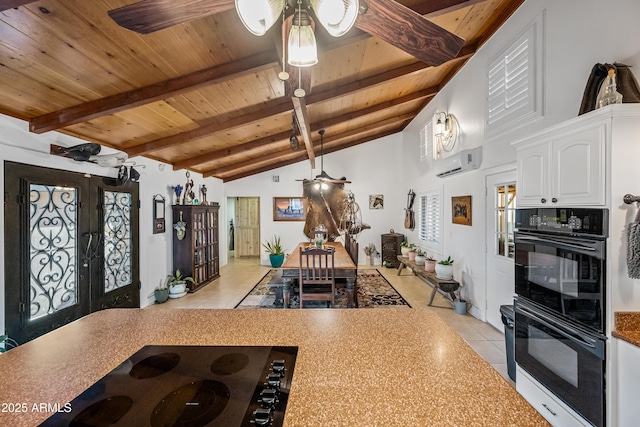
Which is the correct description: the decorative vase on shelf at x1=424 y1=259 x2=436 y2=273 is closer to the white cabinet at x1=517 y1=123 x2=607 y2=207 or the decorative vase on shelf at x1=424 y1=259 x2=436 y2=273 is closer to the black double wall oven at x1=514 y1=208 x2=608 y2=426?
the black double wall oven at x1=514 y1=208 x2=608 y2=426

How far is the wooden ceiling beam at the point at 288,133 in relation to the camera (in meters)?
4.60

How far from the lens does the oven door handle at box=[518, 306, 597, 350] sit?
4.57 ft

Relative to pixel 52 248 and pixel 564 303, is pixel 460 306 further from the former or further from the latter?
pixel 52 248

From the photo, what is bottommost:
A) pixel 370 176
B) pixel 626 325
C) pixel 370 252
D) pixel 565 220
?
pixel 370 252

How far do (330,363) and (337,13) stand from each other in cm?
120

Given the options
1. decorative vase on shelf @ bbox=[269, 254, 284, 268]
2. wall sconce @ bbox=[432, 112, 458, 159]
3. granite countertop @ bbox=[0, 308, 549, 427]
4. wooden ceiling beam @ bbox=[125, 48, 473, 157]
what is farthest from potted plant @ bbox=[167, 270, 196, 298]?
wall sconce @ bbox=[432, 112, 458, 159]

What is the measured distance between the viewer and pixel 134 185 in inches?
154

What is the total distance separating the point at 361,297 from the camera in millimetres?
4434

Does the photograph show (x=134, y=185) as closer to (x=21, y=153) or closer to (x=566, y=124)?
(x=21, y=153)

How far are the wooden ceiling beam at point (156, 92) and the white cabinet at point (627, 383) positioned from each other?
9.10 ft

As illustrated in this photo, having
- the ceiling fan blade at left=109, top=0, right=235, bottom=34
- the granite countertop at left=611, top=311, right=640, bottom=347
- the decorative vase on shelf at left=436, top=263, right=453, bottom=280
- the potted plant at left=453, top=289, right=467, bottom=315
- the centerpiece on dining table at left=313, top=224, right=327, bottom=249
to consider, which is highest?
the ceiling fan blade at left=109, top=0, right=235, bottom=34

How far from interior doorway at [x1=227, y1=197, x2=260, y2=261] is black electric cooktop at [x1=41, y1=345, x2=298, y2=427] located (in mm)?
7473

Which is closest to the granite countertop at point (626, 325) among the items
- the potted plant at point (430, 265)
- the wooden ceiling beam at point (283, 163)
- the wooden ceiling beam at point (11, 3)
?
the potted plant at point (430, 265)

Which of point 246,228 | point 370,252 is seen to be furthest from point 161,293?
point 370,252
